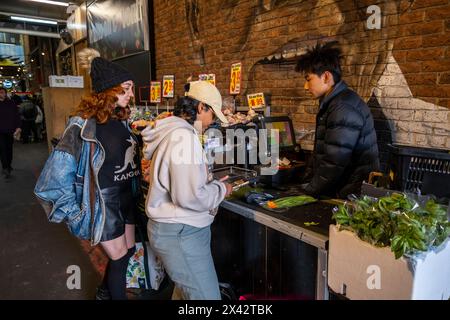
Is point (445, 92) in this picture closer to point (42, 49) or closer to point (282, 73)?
point (282, 73)

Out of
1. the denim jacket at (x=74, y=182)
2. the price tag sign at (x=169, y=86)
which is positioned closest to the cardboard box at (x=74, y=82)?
the price tag sign at (x=169, y=86)

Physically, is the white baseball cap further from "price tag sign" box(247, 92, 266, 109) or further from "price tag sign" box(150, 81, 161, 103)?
"price tag sign" box(150, 81, 161, 103)

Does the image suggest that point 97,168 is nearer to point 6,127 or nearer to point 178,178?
point 178,178

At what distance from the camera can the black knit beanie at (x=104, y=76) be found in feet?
5.74

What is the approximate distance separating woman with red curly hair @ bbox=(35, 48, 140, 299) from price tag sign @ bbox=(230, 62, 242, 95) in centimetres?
203

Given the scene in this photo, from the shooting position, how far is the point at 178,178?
140 cm

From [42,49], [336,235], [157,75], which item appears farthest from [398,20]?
[42,49]

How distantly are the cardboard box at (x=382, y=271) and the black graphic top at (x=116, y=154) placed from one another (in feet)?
3.98

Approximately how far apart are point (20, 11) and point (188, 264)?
1209 cm

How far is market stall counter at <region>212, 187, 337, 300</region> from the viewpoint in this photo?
1505 mm

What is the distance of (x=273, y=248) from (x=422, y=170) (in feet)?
2.74

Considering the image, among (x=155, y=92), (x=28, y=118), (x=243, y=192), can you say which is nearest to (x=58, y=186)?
(x=243, y=192)

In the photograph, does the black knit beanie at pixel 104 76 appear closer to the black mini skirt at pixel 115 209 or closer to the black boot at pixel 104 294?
the black mini skirt at pixel 115 209

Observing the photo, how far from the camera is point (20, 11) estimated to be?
10.2 meters
